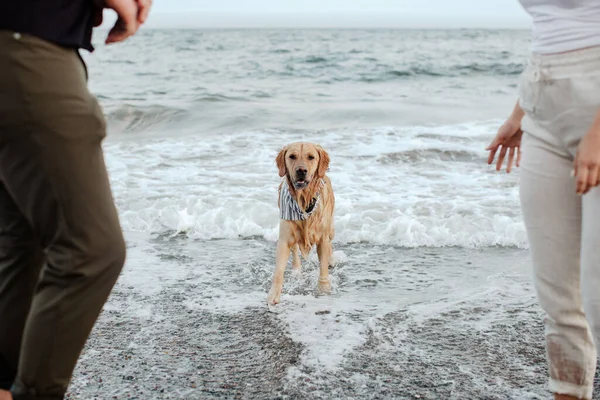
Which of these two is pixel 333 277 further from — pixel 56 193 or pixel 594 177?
pixel 56 193

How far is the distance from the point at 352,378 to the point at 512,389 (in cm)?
69

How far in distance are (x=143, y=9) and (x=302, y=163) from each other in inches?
109

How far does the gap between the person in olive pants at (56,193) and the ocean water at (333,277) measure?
1318 mm

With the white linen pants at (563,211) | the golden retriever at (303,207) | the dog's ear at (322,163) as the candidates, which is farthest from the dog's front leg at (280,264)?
the white linen pants at (563,211)

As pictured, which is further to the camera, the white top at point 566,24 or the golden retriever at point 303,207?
the golden retriever at point 303,207

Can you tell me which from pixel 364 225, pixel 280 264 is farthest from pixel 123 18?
→ pixel 364 225

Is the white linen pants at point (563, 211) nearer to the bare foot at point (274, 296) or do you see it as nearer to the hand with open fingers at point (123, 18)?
the hand with open fingers at point (123, 18)

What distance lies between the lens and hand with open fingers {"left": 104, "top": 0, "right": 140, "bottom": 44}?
173 cm

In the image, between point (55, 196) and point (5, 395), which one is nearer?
point (55, 196)

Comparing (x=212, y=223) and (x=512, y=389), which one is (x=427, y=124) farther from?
(x=512, y=389)

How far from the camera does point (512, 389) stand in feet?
9.91

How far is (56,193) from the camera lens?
5.23 ft

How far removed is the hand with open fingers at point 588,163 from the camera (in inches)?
74.2

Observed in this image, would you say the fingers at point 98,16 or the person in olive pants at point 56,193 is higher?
the fingers at point 98,16
